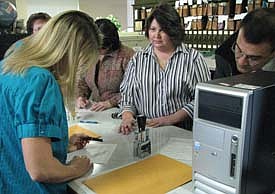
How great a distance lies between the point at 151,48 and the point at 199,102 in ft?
3.36

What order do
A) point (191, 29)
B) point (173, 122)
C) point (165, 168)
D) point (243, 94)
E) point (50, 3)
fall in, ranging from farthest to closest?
point (50, 3) < point (191, 29) < point (173, 122) < point (165, 168) < point (243, 94)

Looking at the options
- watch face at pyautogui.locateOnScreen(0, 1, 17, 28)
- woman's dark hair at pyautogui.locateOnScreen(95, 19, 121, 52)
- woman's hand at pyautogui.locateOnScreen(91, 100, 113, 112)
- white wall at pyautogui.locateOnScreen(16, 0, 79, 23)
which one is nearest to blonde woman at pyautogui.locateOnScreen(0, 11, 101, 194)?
woman's hand at pyautogui.locateOnScreen(91, 100, 113, 112)

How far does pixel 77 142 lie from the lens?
1425 mm

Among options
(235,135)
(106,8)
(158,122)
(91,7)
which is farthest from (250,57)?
(106,8)

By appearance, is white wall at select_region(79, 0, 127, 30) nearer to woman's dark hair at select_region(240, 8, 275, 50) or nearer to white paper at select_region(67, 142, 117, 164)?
white paper at select_region(67, 142, 117, 164)

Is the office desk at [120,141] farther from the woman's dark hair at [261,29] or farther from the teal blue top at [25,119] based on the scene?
the woman's dark hair at [261,29]

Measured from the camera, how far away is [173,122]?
1.72m

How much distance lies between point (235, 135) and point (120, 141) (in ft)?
2.50

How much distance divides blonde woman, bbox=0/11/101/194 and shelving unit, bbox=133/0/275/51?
255 centimetres

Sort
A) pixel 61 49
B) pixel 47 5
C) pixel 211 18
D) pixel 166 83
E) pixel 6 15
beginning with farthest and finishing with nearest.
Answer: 1. pixel 47 5
2. pixel 211 18
3. pixel 6 15
4. pixel 166 83
5. pixel 61 49

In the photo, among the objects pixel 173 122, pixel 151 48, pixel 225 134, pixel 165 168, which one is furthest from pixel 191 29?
pixel 225 134

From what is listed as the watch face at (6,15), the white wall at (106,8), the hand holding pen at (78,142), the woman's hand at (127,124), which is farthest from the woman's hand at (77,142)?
the white wall at (106,8)

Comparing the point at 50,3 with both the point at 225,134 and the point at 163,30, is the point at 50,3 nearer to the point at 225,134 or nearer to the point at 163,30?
the point at 163,30

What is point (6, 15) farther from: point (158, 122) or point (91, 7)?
point (91, 7)
